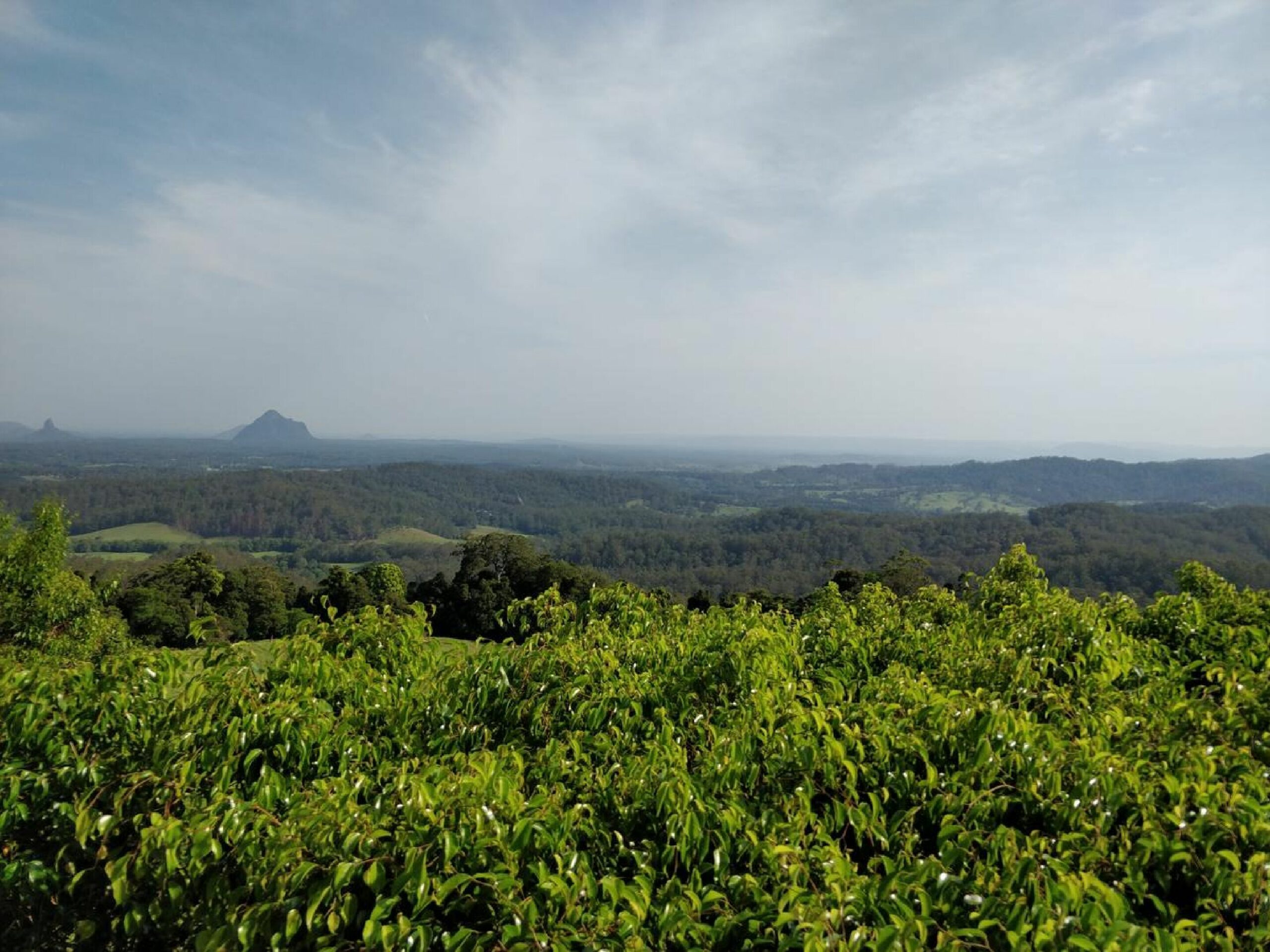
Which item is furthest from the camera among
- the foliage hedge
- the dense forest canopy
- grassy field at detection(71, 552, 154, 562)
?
the dense forest canopy

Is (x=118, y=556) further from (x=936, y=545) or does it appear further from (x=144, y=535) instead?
(x=936, y=545)

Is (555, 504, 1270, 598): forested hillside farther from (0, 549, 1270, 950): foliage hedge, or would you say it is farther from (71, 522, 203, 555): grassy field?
(0, 549, 1270, 950): foliage hedge

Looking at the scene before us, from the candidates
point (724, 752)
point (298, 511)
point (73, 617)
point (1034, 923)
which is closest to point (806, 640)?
point (724, 752)

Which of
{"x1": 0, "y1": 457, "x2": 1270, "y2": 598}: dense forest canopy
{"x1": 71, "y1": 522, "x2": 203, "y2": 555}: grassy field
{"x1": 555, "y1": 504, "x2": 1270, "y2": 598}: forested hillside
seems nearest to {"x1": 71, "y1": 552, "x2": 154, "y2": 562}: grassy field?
{"x1": 0, "y1": 457, "x2": 1270, "y2": 598}: dense forest canopy

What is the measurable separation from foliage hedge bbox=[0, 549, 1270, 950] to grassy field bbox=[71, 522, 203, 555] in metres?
159

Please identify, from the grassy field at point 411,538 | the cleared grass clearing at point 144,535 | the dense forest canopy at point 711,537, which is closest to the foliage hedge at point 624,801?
the dense forest canopy at point 711,537

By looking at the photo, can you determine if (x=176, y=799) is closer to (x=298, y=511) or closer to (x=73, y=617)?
(x=73, y=617)

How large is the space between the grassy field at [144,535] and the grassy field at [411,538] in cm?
3850

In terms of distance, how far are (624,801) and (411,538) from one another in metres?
161

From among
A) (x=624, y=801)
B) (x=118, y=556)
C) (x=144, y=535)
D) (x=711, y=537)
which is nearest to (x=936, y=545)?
(x=711, y=537)

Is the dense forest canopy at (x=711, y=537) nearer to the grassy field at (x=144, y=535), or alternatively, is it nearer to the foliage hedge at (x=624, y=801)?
the grassy field at (x=144, y=535)

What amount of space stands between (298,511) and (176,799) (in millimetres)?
200502

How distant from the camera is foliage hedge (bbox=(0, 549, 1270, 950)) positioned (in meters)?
2.66

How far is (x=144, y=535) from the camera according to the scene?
144 meters
